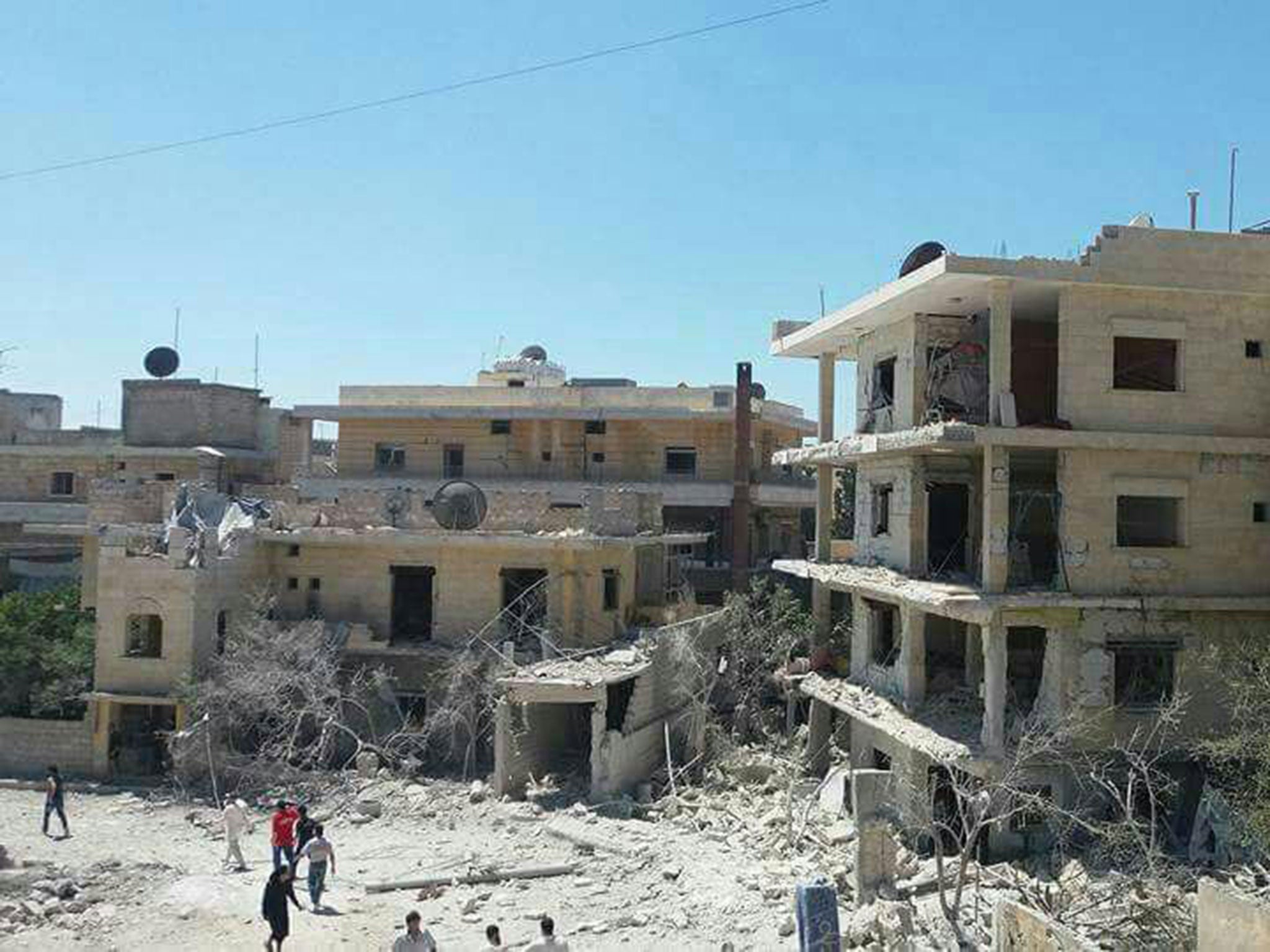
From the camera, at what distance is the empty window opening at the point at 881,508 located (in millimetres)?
24250

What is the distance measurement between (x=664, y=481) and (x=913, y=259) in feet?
51.8

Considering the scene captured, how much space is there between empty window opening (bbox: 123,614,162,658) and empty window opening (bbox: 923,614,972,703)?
58.0ft

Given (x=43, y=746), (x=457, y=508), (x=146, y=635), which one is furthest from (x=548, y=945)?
(x=43, y=746)

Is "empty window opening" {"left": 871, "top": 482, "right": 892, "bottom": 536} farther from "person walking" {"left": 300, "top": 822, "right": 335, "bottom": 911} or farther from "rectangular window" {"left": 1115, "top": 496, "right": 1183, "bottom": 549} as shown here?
"person walking" {"left": 300, "top": 822, "right": 335, "bottom": 911}

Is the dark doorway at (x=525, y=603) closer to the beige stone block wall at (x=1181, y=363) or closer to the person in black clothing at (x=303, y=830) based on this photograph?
the person in black clothing at (x=303, y=830)

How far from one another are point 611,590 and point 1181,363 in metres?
14.1

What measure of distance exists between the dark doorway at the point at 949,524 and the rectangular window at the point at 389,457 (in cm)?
2069

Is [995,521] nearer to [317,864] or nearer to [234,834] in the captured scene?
[317,864]

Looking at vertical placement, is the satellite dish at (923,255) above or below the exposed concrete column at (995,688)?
above

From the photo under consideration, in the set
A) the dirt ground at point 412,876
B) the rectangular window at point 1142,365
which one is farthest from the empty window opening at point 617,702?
the rectangular window at point 1142,365

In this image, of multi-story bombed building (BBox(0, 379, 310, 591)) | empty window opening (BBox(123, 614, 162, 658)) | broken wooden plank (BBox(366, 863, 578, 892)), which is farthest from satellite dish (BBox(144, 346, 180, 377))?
broken wooden plank (BBox(366, 863, 578, 892))

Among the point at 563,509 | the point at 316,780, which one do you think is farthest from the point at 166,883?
the point at 563,509

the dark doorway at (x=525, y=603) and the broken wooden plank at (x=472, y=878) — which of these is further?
the dark doorway at (x=525, y=603)

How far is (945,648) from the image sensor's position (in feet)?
82.9
